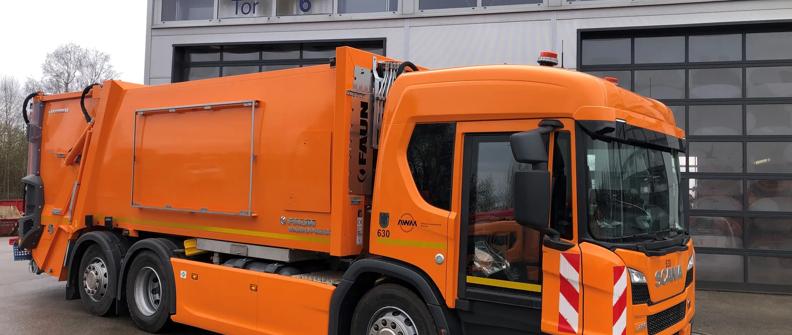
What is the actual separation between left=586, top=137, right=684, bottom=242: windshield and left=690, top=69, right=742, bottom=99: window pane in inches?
241

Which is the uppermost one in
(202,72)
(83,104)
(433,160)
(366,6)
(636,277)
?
(366,6)

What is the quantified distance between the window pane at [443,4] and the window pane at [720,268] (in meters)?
5.70

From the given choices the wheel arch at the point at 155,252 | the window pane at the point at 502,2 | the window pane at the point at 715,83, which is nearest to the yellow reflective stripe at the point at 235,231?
the wheel arch at the point at 155,252

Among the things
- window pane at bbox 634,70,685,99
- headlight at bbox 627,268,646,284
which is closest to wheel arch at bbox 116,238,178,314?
headlight at bbox 627,268,646,284

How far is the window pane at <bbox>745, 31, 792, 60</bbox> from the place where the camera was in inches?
367

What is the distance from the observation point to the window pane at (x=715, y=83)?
374 inches

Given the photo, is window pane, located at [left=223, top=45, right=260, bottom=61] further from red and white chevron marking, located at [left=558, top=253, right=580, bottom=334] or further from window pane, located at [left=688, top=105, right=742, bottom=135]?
red and white chevron marking, located at [left=558, top=253, right=580, bottom=334]

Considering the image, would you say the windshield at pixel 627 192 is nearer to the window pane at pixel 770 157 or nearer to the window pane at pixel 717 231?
the window pane at pixel 717 231

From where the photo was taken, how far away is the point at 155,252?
6.39m

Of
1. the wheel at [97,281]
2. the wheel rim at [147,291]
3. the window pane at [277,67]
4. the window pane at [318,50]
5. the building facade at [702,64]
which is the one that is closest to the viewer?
the wheel rim at [147,291]

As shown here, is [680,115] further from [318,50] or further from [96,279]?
[96,279]

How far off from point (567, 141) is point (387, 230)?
1.55 meters

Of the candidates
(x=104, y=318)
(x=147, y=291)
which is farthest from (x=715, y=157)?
(x=104, y=318)

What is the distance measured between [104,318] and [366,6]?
6.77 m
